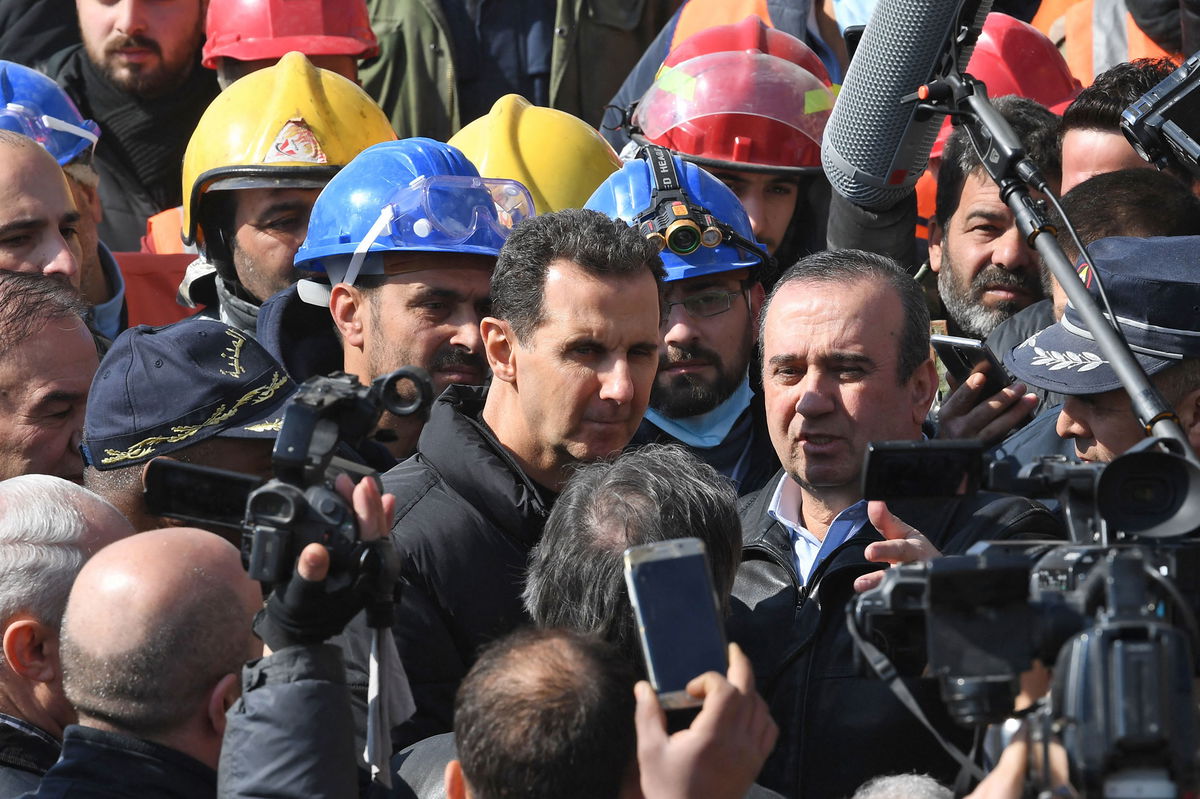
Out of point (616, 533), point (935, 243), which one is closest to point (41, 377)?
point (616, 533)

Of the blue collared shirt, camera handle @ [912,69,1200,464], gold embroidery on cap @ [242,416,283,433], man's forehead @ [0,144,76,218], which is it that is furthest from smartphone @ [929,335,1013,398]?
man's forehead @ [0,144,76,218]

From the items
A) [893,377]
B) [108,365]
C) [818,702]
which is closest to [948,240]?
[893,377]

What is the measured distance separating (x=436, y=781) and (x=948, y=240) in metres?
3.28

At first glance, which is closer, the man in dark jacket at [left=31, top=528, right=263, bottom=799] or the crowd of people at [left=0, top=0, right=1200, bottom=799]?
the crowd of people at [left=0, top=0, right=1200, bottom=799]

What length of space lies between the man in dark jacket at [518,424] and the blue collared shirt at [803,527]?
44 centimetres

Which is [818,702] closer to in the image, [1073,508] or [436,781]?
[436,781]

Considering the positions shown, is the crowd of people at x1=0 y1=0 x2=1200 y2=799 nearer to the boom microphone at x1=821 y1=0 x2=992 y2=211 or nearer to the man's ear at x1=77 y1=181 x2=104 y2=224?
the man's ear at x1=77 y1=181 x2=104 y2=224

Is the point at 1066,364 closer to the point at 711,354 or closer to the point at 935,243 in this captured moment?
the point at 711,354

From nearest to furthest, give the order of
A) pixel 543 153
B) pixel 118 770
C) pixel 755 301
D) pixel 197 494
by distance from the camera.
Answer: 1. pixel 197 494
2. pixel 118 770
3. pixel 755 301
4. pixel 543 153

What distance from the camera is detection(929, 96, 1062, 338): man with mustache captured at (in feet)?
18.5

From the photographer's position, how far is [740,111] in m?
6.27

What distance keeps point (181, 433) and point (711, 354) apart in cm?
181

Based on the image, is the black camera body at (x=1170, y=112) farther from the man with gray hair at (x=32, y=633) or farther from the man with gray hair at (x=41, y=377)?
the man with gray hair at (x=41, y=377)

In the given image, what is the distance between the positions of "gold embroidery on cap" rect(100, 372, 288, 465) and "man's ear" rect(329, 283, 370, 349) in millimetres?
886
